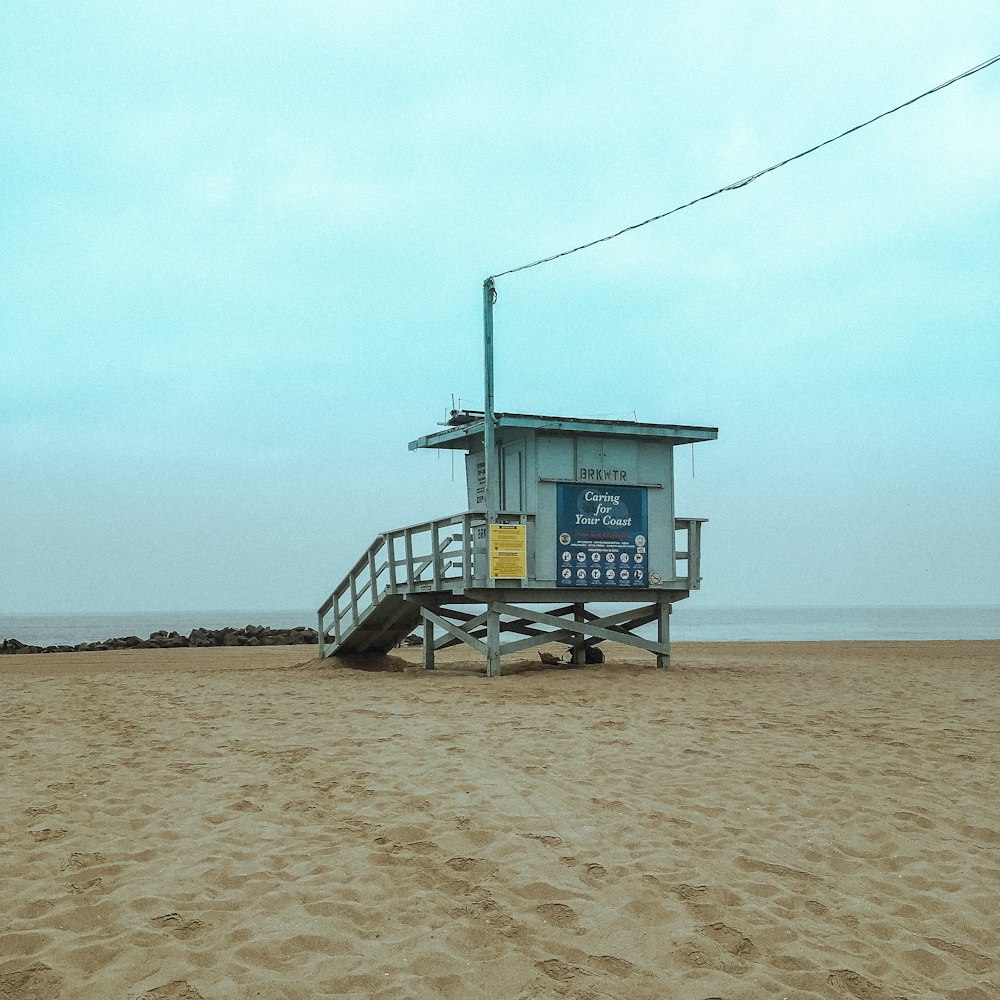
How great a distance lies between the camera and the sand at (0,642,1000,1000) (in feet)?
15.7

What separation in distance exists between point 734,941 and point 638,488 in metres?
Result: 11.4

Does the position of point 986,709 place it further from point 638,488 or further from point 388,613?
point 388,613

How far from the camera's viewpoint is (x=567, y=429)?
15594 millimetres

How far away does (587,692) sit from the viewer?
13188mm

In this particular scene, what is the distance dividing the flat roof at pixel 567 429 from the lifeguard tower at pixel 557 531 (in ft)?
0.06

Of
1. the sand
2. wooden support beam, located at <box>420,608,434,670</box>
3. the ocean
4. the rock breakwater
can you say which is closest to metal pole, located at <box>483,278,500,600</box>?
wooden support beam, located at <box>420,608,434,670</box>

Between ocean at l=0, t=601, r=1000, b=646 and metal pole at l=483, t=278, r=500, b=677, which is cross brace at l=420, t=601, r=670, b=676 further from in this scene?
ocean at l=0, t=601, r=1000, b=646

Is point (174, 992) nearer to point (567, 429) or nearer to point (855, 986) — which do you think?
point (855, 986)

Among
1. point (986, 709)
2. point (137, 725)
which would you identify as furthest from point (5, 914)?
point (986, 709)

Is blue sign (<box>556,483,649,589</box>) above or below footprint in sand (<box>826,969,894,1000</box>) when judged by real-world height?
above

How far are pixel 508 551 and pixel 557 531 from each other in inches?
36.7

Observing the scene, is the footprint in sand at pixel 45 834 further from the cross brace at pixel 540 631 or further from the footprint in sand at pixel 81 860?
the cross brace at pixel 540 631

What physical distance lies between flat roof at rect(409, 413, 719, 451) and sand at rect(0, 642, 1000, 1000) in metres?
5.07

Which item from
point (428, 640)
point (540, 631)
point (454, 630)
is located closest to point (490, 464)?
point (454, 630)
